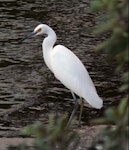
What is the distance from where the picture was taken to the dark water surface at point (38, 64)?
7988 mm

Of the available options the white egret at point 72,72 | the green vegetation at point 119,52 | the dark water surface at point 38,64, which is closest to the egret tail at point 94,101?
the white egret at point 72,72

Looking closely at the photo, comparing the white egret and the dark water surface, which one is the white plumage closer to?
the white egret

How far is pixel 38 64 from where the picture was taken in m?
9.82

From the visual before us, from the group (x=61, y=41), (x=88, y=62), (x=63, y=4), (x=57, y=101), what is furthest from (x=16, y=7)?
(x=57, y=101)

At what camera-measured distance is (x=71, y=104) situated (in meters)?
8.27

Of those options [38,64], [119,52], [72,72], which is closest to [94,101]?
[72,72]

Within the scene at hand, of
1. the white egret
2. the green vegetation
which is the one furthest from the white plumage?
the green vegetation

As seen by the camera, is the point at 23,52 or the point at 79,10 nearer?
the point at 23,52

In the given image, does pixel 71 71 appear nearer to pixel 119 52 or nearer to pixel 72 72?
pixel 72 72

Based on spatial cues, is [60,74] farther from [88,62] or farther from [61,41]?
[61,41]

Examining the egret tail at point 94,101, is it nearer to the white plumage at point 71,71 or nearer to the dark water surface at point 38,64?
the white plumage at point 71,71

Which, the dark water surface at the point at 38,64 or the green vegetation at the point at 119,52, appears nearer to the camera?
the green vegetation at the point at 119,52

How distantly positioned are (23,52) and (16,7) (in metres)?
3.11

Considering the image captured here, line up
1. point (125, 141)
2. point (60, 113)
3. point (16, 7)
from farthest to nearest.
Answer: point (16, 7), point (60, 113), point (125, 141)
